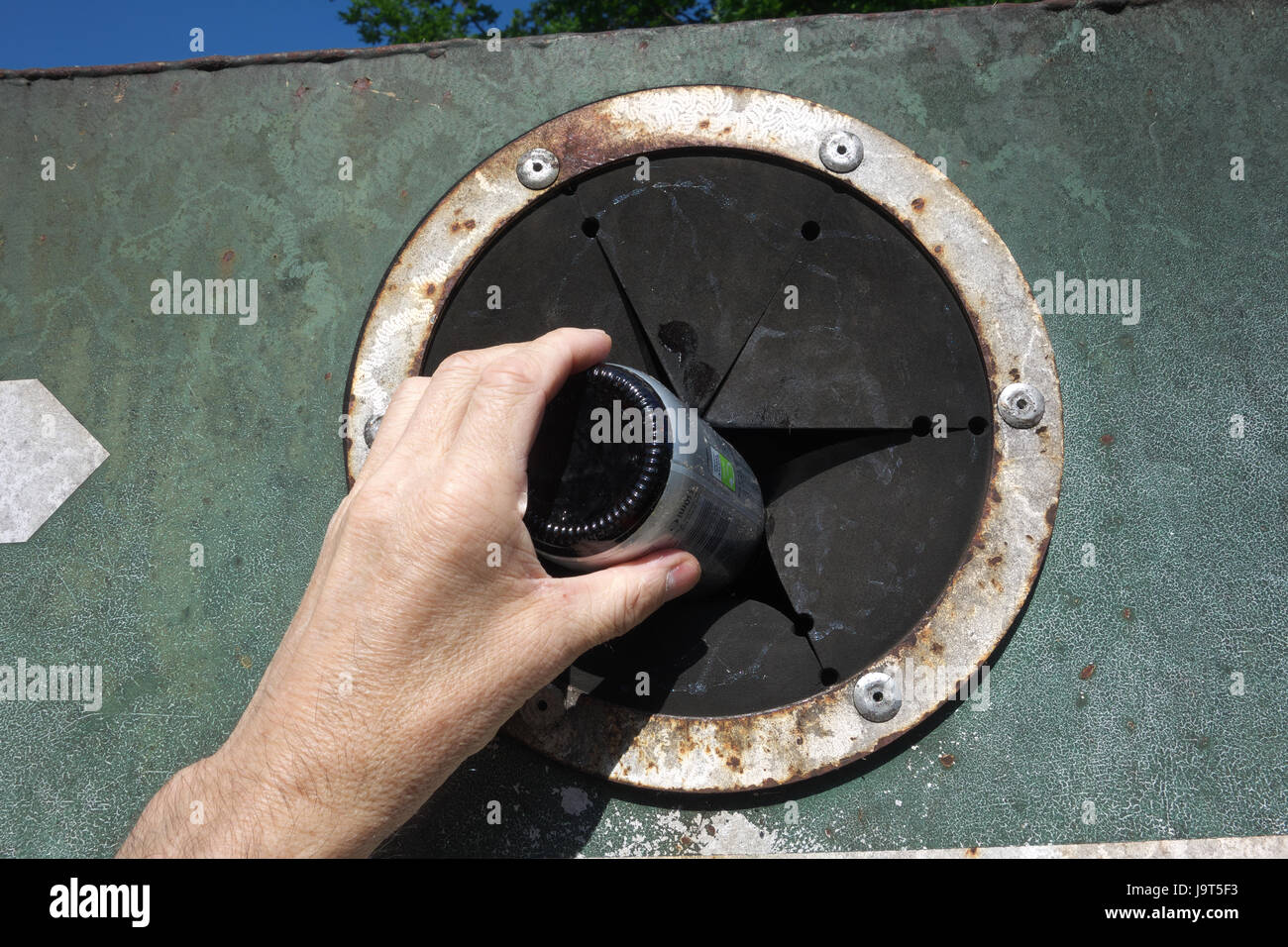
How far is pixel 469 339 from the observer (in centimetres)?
152

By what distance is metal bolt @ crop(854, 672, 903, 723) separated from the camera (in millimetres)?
1361

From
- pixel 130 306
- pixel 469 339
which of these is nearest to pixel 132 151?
pixel 130 306

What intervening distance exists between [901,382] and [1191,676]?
60 cm

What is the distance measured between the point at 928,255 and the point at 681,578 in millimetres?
669

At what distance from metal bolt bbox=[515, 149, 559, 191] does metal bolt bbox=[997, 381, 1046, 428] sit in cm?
79

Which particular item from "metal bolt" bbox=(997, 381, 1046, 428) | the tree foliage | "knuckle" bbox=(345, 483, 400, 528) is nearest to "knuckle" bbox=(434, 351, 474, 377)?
"knuckle" bbox=(345, 483, 400, 528)

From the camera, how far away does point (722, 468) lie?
1242mm

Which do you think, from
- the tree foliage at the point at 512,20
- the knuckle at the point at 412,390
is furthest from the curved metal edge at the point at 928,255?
the tree foliage at the point at 512,20

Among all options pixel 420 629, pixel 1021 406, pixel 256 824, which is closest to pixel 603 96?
pixel 1021 406

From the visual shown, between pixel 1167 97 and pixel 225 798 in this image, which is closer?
pixel 225 798

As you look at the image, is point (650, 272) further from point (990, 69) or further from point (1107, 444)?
point (1107, 444)

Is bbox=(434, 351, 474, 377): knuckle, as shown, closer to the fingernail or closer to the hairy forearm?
the fingernail

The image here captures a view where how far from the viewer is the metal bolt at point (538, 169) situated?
5.05 feet

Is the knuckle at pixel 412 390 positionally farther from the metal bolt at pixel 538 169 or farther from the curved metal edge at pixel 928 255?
the metal bolt at pixel 538 169
